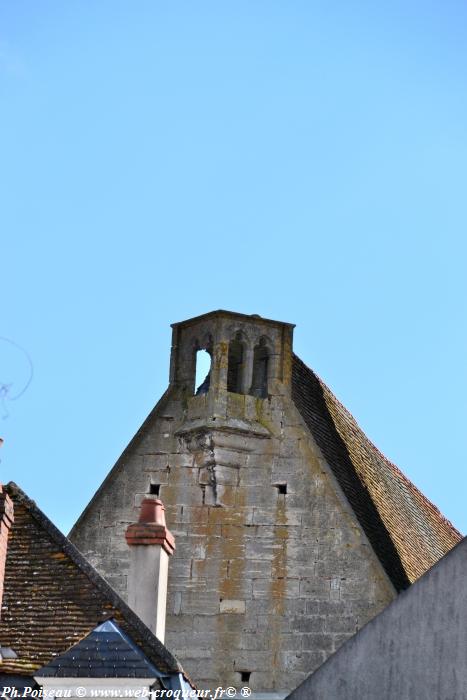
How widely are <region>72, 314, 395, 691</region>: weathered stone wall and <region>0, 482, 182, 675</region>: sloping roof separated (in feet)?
19.1

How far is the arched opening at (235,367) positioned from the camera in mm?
29484

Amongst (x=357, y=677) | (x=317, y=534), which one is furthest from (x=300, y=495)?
(x=357, y=677)

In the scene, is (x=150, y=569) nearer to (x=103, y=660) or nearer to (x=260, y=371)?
(x=103, y=660)

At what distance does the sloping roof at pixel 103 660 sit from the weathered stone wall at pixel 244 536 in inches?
271

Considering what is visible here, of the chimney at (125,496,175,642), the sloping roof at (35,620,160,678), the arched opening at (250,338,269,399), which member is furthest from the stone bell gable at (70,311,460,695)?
the sloping roof at (35,620,160,678)

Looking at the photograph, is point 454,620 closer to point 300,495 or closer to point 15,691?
point 15,691

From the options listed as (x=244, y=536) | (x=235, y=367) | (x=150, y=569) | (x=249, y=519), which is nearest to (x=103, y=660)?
(x=150, y=569)

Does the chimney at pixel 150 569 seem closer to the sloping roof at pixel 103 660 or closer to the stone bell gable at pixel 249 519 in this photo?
the sloping roof at pixel 103 660

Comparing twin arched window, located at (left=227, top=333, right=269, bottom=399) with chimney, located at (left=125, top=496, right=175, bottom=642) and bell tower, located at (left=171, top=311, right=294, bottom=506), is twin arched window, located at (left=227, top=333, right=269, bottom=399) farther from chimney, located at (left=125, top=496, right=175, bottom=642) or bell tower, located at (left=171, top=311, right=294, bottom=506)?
chimney, located at (left=125, top=496, right=175, bottom=642)

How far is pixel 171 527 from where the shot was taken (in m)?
28.8

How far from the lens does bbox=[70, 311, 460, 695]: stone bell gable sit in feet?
92.5

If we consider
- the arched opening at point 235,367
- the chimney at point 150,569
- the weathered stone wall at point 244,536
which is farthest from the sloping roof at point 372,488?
the chimney at point 150,569

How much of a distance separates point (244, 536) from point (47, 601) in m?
7.02

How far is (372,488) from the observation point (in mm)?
31094
